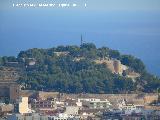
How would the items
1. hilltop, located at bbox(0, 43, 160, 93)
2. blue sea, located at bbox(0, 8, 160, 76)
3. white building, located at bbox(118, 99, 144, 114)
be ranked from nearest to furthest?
white building, located at bbox(118, 99, 144, 114) < hilltop, located at bbox(0, 43, 160, 93) < blue sea, located at bbox(0, 8, 160, 76)

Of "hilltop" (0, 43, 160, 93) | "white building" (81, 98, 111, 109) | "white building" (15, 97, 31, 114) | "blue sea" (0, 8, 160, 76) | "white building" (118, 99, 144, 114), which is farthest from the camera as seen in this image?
"blue sea" (0, 8, 160, 76)

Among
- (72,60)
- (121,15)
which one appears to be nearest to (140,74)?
(72,60)

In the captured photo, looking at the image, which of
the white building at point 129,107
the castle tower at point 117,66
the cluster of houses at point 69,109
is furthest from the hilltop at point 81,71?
the white building at point 129,107

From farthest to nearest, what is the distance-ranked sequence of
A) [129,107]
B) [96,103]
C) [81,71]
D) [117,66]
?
[117,66], [81,71], [96,103], [129,107]

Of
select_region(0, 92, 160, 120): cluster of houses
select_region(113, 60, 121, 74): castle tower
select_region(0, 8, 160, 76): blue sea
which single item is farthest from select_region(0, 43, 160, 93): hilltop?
select_region(0, 8, 160, 76): blue sea

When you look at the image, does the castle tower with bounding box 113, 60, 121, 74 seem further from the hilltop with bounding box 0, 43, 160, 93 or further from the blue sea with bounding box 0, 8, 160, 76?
the blue sea with bounding box 0, 8, 160, 76

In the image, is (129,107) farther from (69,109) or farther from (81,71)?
(81,71)

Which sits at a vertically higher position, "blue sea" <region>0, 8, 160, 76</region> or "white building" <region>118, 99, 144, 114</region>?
"blue sea" <region>0, 8, 160, 76</region>

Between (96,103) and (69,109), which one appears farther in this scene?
(96,103)

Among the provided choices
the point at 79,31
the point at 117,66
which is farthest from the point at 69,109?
the point at 79,31
